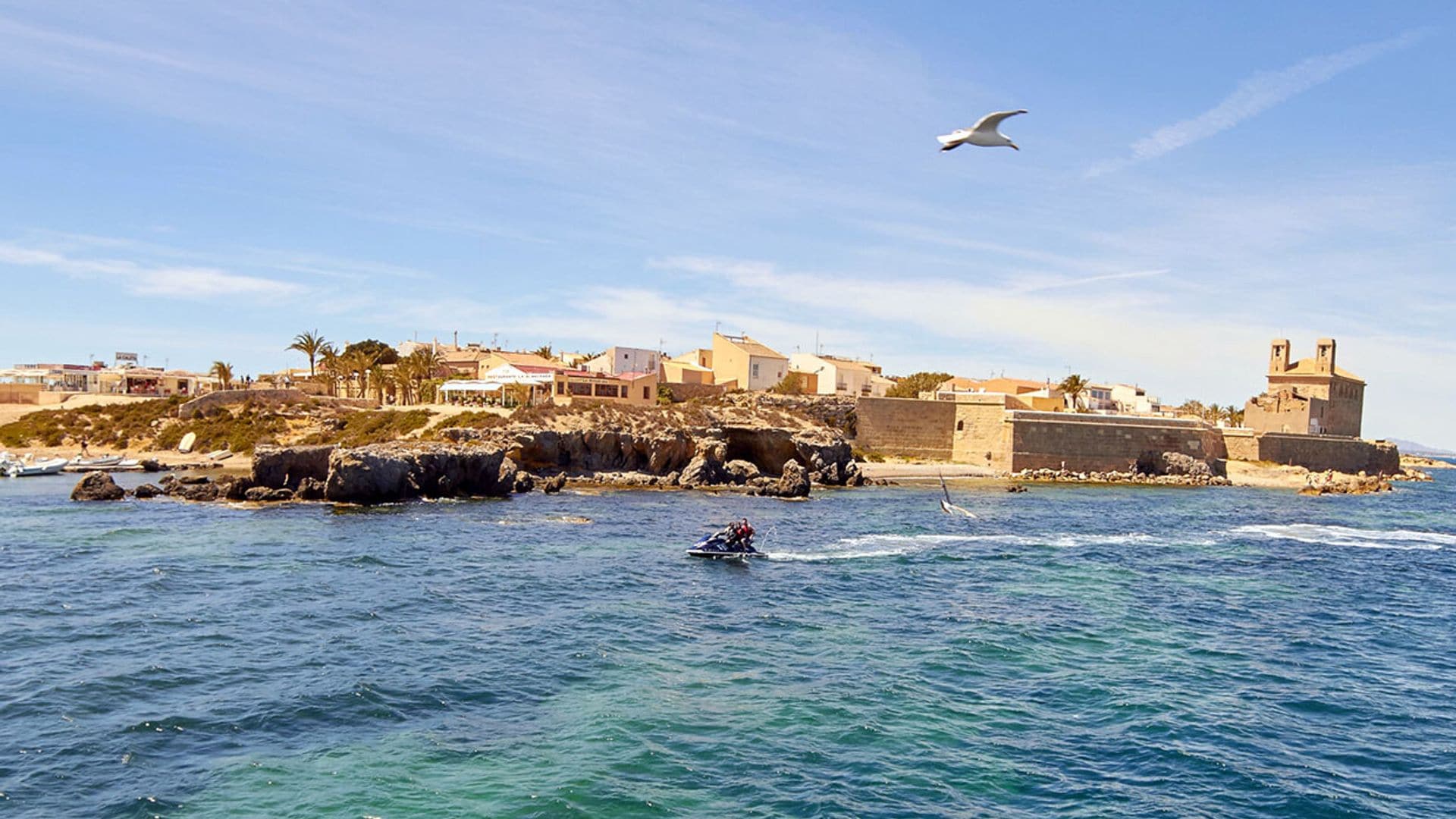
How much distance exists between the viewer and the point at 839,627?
24547mm

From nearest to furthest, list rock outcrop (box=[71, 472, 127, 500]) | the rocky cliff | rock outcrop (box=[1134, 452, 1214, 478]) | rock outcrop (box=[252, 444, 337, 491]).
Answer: rock outcrop (box=[71, 472, 127, 500]), the rocky cliff, rock outcrop (box=[252, 444, 337, 491]), rock outcrop (box=[1134, 452, 1214, 478])

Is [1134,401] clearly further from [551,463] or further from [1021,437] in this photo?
[551,463]

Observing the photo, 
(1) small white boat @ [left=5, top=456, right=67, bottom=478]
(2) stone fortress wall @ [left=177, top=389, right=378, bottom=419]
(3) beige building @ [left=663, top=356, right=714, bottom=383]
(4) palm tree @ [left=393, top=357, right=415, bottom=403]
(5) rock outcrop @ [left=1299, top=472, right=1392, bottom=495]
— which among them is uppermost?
(3) beige building @ [left=663, top=356, right=714, bottom=383]

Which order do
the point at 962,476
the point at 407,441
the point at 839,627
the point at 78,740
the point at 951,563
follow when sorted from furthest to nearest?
the point at 962,476 → the point at 407,441 → the point at 951,563 → the point at 839,627 → the point at 78,740

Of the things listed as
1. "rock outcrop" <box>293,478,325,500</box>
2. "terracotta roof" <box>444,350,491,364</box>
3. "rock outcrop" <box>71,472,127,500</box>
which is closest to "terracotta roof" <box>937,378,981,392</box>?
"terracotta roof" <box>444,350,491,364</box>

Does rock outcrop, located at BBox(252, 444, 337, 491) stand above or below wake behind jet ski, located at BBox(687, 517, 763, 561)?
above

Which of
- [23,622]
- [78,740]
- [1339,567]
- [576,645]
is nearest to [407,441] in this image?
[23,622]

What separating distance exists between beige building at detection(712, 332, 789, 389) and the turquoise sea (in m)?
51.8

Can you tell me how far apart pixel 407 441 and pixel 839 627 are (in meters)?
40.1

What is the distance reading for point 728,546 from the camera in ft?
113

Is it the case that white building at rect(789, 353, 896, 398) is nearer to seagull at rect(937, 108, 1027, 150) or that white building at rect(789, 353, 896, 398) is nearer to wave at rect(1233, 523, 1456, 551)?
wave at rect(1233, 523, 1456, 551)

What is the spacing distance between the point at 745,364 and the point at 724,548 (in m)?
56.4

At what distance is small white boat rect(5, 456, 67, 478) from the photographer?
5897 cm

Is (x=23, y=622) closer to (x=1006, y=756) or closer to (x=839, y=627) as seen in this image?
(x=839, y=627)
